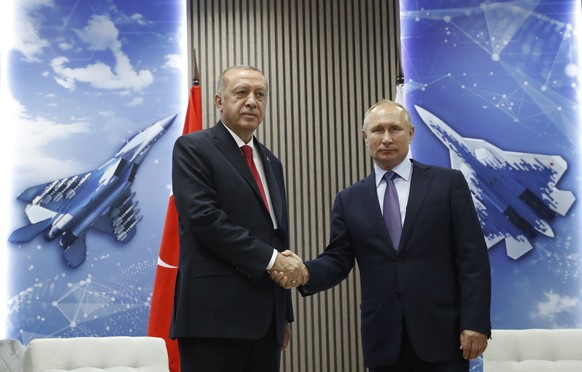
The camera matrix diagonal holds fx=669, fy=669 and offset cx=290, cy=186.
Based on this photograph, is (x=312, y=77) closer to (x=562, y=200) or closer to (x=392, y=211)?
(x=562, y=200)

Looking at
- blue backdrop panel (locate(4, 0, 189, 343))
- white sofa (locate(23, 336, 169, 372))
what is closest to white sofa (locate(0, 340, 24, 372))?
white sofa (locate(23, 336, 169, 372))

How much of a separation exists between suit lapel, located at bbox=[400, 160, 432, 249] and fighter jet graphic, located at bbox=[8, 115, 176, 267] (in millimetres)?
2965

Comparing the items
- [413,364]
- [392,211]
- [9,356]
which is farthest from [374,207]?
[9,356]

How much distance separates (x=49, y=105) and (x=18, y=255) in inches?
47.7

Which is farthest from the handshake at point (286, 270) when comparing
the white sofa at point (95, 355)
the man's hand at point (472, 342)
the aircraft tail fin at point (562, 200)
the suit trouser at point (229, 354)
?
the aircraft tail fin at point (562, 200)

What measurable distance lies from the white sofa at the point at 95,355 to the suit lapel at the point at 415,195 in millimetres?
1471

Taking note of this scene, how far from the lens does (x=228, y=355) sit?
2.44 metres

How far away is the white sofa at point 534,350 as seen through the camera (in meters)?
3.25

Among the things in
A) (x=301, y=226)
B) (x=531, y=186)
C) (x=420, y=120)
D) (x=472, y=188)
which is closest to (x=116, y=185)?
(x=301, y=226)

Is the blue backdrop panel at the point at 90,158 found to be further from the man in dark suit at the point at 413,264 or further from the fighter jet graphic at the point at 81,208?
the man in dark suit at the point at 413,264

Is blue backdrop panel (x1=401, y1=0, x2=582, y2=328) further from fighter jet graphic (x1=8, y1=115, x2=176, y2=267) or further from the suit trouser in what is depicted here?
the suit trouser

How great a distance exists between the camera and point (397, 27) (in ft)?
17.8

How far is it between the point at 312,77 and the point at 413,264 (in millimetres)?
3051

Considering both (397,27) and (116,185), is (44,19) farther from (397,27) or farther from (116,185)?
(397,27)
